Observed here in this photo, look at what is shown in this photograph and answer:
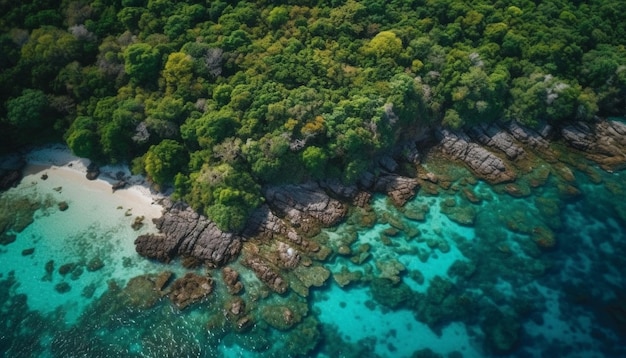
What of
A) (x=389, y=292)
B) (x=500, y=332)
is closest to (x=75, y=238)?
(x=389, y=292)


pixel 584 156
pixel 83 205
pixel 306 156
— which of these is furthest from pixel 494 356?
pixel 83 205

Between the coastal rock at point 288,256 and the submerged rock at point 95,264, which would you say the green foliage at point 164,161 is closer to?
the submerged rock at point 95,264

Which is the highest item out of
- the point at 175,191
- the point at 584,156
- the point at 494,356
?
the point at 175,191

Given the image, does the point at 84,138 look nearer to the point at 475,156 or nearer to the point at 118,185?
the point at 118,185

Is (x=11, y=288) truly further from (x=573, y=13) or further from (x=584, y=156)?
(x=573, y=13)

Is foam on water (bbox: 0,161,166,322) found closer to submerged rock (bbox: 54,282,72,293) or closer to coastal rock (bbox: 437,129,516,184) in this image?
submerged rock (bbox: 54,282,72,293)
